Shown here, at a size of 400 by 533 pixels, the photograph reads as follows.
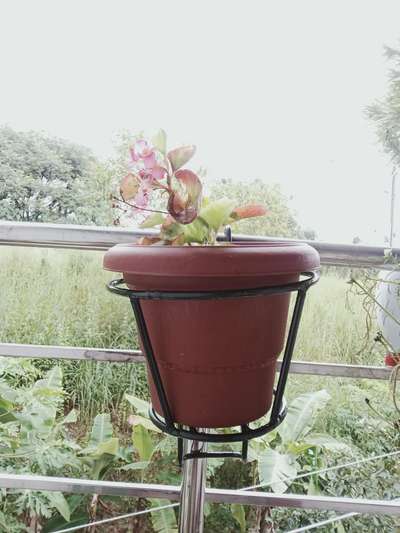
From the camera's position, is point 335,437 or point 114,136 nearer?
point 335,437

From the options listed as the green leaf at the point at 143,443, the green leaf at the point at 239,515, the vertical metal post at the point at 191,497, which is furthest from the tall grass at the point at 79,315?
the vertical metal post at the point at 191,497

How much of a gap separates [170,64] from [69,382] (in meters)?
1.16

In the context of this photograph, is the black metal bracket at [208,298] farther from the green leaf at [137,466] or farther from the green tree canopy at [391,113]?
the green tree canopy at [391,113]

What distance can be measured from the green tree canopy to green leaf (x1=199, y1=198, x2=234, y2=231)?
1.02 m

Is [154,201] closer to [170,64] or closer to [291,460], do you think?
[291,460]

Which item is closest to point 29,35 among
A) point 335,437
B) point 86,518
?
point 86,518

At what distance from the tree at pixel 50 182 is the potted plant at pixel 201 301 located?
770mm

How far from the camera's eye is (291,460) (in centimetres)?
97

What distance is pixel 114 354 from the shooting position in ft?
Answer: 2.48

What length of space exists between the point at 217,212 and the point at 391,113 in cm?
116

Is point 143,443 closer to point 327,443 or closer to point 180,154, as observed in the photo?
point 327,443

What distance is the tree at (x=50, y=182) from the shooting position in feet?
3.94

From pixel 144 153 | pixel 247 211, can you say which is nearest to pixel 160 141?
pixel 144 153

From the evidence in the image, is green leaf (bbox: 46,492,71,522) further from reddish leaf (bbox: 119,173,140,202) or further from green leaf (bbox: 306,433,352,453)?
reddish leaf (bbox: 119,173,140,202)
